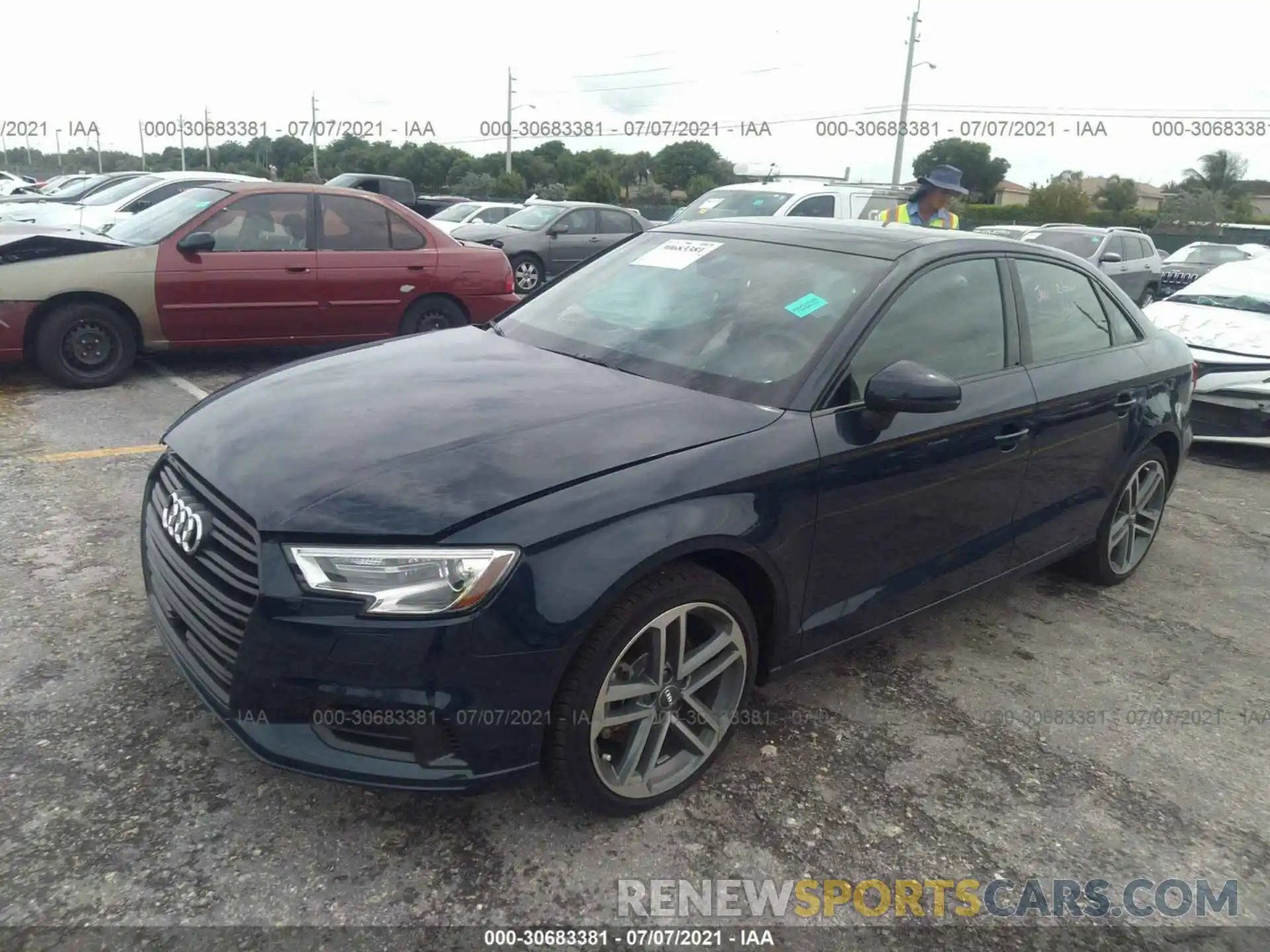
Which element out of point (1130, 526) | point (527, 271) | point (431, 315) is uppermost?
point (431, 315)

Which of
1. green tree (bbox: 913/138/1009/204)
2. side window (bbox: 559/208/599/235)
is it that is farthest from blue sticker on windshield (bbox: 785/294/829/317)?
green tree (bbox: 913/138/1009/204)

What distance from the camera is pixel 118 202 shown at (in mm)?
12555

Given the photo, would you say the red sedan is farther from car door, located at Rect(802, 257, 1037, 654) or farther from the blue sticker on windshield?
car door, located at Rect(802, 257, 1037, 654)

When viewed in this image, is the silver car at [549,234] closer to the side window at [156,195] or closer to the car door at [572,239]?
the car door at [572,239]

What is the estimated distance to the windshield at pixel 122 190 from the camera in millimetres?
13344

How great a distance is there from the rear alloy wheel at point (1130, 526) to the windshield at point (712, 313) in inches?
74.9

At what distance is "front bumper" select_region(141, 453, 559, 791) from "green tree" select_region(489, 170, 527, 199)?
144ft

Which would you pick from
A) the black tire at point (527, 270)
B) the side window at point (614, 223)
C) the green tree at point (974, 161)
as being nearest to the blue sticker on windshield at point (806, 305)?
the black tire at point (527, 270)

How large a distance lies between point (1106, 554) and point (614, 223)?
41.5 ft

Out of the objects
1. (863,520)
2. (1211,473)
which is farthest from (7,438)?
(1211,473)

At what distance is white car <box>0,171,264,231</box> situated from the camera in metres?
10.4

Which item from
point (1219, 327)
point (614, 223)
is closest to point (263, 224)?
point (1219, 327)

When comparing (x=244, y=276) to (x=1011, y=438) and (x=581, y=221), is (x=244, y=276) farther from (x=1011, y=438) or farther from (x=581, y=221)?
(x=581, y=221)

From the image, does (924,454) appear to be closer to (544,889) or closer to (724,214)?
(544,889)
